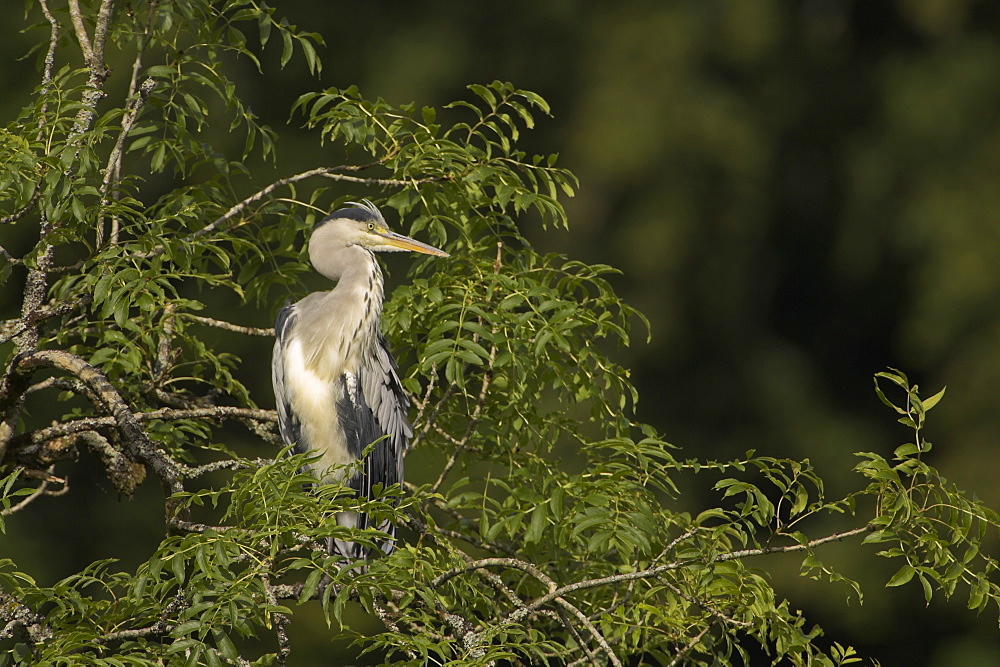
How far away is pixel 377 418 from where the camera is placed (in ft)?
8.95

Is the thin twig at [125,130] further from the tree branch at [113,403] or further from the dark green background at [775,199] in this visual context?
the dark green background at [775,199]

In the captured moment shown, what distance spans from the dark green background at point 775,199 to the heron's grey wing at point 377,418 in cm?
361

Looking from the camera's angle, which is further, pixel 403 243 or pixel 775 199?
pixel 775 199

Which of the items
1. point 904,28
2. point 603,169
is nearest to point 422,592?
point 603,169

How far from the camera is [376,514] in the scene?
1.57 m

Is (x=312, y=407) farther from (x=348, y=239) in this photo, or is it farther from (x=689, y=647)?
(x=689, y=647)

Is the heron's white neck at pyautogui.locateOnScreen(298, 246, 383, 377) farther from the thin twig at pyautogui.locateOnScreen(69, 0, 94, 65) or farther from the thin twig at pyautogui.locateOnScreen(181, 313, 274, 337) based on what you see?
the thin twig at pyautogui.locateOnScreen(69, 0, 94, 65)

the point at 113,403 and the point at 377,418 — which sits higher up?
the point at 113,403

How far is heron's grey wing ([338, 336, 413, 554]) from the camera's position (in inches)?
103

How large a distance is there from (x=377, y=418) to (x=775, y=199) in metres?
4.86

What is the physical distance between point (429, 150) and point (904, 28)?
5911 millimetres

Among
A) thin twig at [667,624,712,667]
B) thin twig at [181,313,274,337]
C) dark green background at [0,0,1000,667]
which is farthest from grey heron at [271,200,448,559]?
dark green background at [0,0,1000,667]

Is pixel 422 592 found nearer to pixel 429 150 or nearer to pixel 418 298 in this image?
pixel 418 298

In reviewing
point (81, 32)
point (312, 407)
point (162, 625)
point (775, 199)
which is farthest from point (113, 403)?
point (775, 199)
